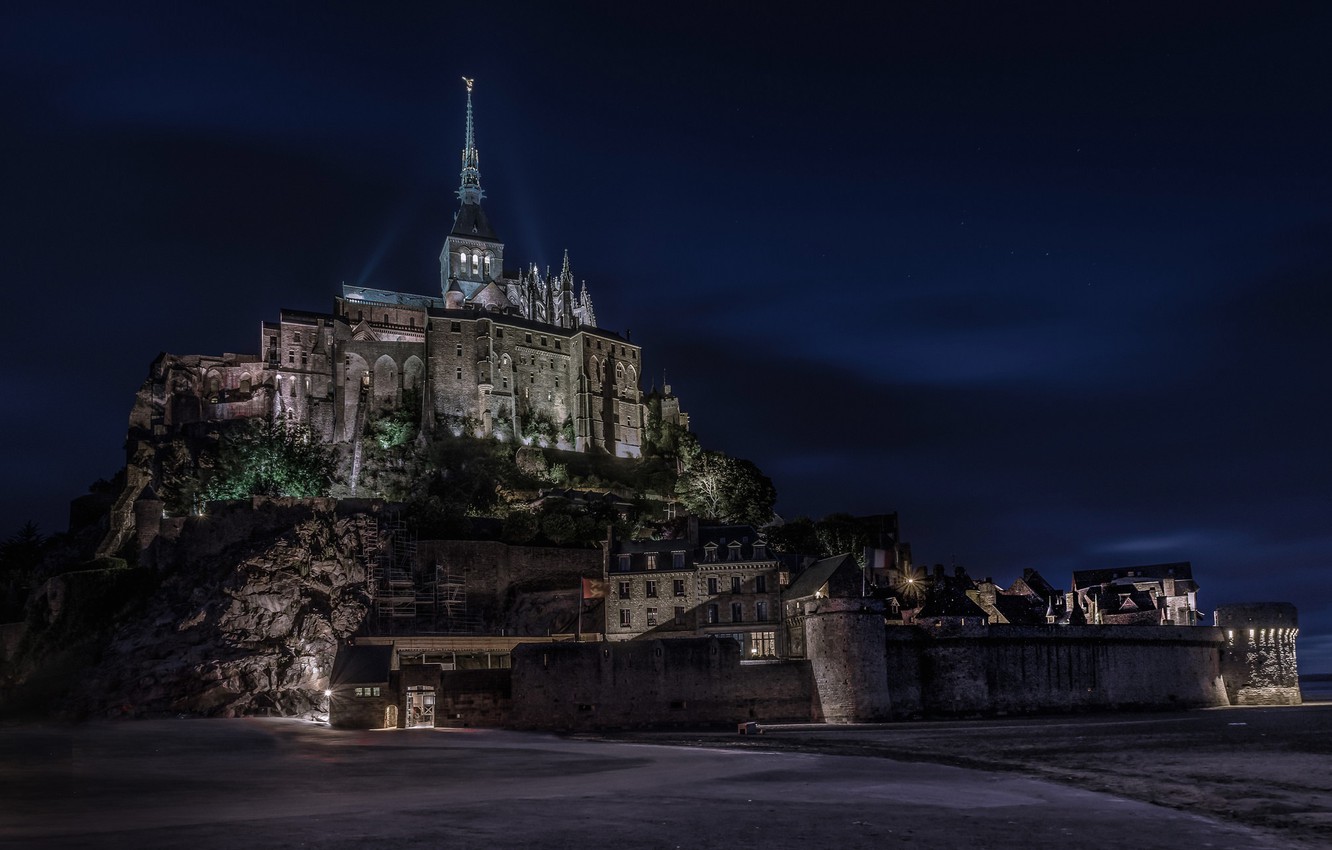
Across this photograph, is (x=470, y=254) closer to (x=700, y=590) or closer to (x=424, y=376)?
(x=424, y=376)

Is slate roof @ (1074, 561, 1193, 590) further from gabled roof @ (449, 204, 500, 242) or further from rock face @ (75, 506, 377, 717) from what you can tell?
gabled roof @ (449, 204, 500, 242)

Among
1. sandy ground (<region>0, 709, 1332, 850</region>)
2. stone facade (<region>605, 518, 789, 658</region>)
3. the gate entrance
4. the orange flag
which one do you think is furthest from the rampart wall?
the gate entrance

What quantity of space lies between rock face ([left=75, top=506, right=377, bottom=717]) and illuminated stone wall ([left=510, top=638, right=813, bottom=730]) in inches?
513

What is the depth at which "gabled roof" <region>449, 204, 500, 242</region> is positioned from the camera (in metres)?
125

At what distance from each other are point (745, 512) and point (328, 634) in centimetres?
3373

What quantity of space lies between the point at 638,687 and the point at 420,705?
897 cm

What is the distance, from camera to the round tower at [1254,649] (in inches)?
2339

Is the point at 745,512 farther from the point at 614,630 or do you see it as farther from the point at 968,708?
the point at 968,708

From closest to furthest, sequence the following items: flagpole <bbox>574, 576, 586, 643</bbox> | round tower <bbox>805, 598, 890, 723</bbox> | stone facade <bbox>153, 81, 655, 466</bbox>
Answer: round tower <bbox>805, 598, 890, 723</bbox>
flagpole <bbox>574, 576, 586, 643</bbox>
stone facade <bbox>153, 81, 655, 466</bbox>

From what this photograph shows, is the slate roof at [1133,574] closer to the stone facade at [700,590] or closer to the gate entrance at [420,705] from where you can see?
the stone facade at [700,590]

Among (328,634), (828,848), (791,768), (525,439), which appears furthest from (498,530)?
(828,848)

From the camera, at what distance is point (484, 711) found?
44.6 m

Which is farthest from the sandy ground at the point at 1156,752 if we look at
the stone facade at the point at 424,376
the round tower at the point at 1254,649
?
the stone facade at the point at 424,376

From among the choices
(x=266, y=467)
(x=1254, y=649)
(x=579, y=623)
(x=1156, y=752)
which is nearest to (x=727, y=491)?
(x=579, y=623)
